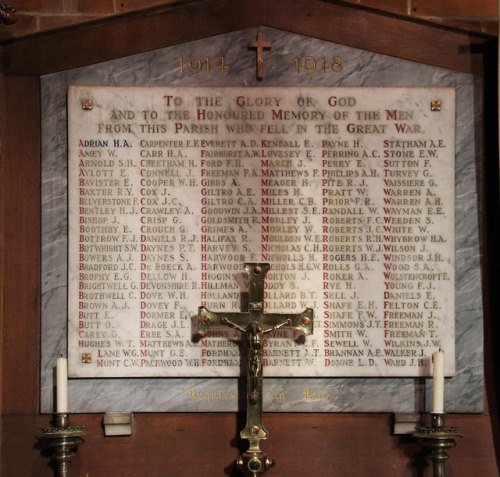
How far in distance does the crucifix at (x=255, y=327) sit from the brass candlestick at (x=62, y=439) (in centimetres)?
66

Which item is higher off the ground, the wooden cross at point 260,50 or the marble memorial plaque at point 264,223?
the wooden cross at point 260,50

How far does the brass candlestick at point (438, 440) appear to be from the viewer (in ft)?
12.6

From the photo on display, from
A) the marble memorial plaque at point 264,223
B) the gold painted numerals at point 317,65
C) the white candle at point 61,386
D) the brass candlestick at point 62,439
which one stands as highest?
the gold painted numerals at point 317,65

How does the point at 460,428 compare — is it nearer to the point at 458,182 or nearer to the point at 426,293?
the point at 426,293

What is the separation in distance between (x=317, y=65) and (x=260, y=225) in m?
0.74

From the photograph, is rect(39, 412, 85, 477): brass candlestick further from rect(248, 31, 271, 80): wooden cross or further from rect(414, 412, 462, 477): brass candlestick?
rect(248, 31, 271, 80): wooden cross

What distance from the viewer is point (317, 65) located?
13.7 feet

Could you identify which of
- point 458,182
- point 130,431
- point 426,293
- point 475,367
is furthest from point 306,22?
point 130,431

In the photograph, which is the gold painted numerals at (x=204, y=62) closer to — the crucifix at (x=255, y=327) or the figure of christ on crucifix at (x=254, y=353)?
the crucifix at (x=255, y=327)

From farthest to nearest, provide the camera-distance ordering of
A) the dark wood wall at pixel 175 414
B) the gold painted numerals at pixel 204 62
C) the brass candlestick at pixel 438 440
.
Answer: the gold painted numerals at pixel 204 62 < the dark wood wall at pixel 175 414 < the brass candlestick at pixel 438 440

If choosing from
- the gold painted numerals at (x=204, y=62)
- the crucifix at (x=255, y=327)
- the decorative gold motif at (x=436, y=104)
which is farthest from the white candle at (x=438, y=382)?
the gold painted numerals at (x=204, y=62)

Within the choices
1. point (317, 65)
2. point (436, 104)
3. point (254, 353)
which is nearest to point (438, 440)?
point (254, 353)

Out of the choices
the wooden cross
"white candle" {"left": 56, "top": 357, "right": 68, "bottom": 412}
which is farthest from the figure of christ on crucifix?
the wooden cross

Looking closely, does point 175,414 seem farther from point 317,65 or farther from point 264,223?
point 317,65
